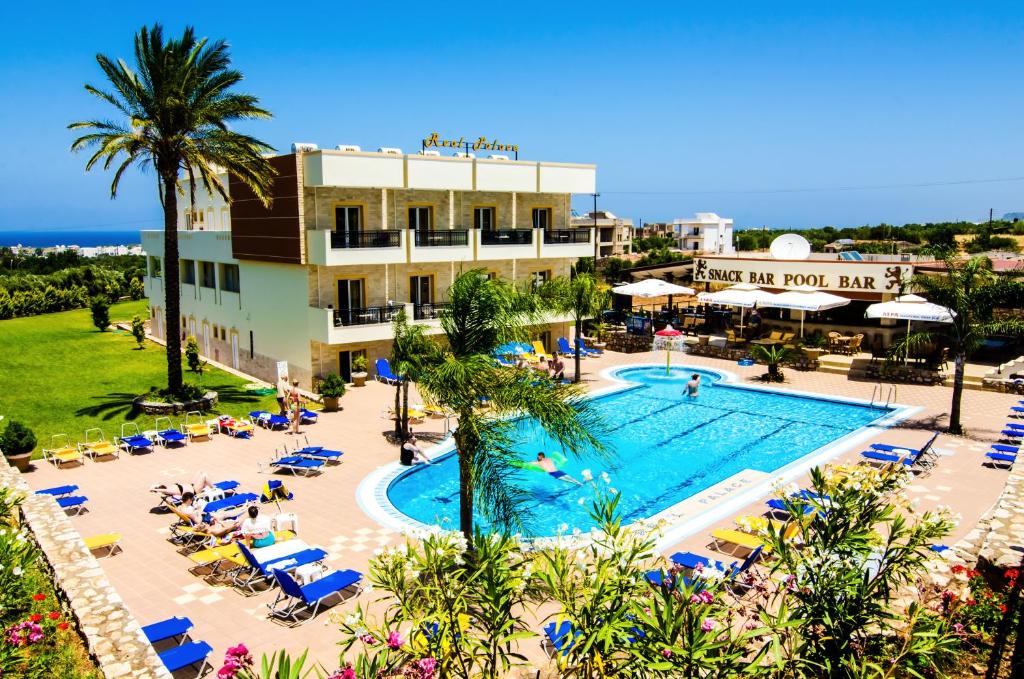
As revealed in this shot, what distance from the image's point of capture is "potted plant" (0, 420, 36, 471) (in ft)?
59.2

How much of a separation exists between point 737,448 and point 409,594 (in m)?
16.3

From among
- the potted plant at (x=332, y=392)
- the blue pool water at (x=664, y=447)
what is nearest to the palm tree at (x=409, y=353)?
the blue pool water at (x=664, y=447)

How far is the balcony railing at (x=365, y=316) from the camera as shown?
27.7m

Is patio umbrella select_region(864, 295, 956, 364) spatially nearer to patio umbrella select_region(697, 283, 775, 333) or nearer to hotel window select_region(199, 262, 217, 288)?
patio umbrella select_region(697, 283, 775, 333)

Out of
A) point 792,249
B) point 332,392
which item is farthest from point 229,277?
point 792,249

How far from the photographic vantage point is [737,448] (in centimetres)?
2192

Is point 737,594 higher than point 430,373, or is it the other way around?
point 430,373

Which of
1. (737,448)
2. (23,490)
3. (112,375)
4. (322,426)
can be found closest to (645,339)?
(737,448)

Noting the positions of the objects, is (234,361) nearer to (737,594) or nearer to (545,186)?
(545,186)

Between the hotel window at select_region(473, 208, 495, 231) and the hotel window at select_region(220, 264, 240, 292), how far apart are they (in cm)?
1100

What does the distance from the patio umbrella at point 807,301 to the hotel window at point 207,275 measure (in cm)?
2604

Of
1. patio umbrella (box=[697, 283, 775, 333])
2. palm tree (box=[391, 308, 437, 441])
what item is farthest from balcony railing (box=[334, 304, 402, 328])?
patio umbrella (box=[697, 283, 775, 333])

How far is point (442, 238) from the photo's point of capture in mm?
30500

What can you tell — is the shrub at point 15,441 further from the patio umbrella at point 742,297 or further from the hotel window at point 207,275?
the patio umbrella at point 742,297
